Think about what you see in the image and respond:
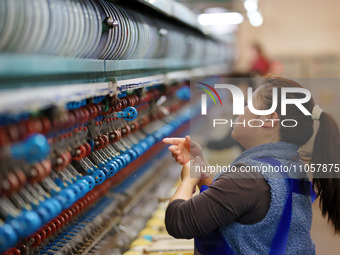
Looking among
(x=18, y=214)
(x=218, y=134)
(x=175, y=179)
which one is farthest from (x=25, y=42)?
(x=218, y=134)

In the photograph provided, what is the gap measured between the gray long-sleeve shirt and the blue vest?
44 mm

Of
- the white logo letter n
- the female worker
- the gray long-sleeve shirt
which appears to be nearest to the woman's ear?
the female worker

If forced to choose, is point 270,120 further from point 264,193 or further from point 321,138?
A: point 264,193

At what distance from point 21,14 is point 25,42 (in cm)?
10

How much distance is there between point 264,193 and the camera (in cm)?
189

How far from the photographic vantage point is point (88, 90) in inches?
68.7

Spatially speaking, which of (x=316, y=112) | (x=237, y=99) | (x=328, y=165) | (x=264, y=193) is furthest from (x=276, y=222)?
(x=237, y=99)

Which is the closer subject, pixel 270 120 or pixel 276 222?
pixel 276 222

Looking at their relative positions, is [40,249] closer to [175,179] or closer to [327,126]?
[327,126]

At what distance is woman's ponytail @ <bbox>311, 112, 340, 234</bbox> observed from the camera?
2.08 metres

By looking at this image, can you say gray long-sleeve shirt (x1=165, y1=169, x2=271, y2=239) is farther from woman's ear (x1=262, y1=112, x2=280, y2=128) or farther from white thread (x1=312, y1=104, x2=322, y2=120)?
white thread (x1=312, y1=104, x2=322, y2=120)

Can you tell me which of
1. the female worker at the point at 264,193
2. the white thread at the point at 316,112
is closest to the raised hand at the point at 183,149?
the female worker at the point at 264,193

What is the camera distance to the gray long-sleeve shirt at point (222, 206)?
6.04ft

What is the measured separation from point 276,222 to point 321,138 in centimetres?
46
